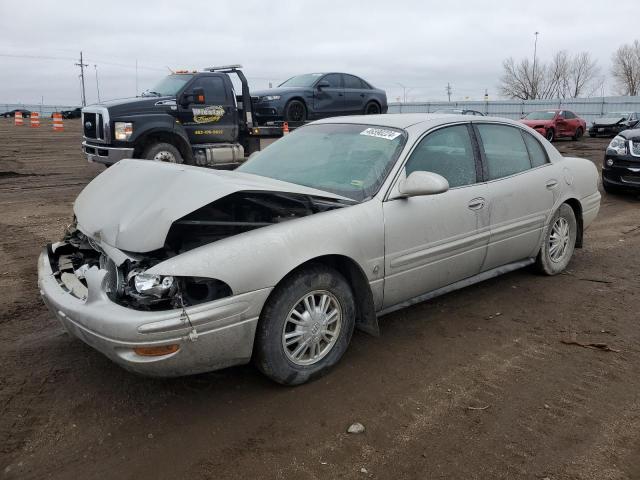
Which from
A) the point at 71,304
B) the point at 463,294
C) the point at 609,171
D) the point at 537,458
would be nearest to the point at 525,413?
the point at 537,458

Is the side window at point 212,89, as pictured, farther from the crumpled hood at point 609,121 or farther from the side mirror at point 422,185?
the crumpled hood at point 609,121

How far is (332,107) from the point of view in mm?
14906

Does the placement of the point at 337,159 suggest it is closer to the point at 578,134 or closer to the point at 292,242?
the point at 292,242

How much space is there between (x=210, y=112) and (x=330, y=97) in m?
4.69

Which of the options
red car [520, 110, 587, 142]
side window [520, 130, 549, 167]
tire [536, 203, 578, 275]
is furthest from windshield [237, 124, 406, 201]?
red car [520, 110, 587, 142]

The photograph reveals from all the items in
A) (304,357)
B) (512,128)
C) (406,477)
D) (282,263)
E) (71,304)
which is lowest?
(406,477)

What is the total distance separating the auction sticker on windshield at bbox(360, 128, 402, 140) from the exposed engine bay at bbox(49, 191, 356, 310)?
780mm

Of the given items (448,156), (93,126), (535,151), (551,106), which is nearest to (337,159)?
(448,156)

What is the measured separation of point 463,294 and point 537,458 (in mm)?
2261

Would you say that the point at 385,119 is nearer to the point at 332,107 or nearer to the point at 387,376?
the point at 387,376

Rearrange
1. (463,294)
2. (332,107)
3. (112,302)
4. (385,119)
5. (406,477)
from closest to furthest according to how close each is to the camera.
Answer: (406,477)
(112,302)
(385,119)
(463,294)
(332,107)

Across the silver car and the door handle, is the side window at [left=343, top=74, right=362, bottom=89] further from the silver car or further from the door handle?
the door handle

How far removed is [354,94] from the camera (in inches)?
615

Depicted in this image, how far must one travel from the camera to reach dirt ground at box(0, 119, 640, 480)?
2594 millimetres
